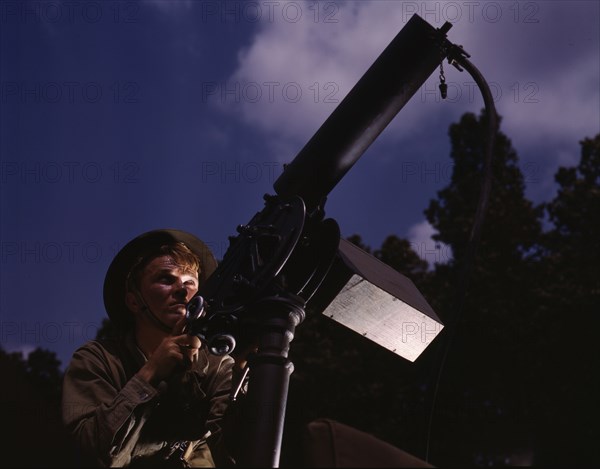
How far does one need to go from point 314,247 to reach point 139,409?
1.01 metres

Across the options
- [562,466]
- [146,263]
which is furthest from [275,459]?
[562,466]

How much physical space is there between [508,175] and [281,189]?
21.3 m

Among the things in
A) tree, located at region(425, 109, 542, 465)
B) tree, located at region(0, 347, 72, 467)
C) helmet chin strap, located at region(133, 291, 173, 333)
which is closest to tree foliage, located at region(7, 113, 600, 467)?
tree, located at region(425, 109, 542, 465)

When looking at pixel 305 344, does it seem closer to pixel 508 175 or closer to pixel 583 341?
pixel 583 341

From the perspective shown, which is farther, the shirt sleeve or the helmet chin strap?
the helmet chin strap

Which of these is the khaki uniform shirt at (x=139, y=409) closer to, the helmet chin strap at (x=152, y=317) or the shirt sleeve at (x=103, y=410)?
the shirt sleeve at (x=103, y=410)

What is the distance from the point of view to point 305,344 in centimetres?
1873

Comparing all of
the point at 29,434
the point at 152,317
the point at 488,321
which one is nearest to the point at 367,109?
the point at 152,317

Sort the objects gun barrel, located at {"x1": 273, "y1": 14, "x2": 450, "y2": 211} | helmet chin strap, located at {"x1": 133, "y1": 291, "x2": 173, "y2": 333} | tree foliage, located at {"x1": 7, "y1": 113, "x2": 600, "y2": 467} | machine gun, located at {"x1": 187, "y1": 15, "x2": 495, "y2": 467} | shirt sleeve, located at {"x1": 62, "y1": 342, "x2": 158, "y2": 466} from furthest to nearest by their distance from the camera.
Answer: tree foliage, located at {"x1": 7, "y1": 113, "x2": 600, "y2": 467}, helmet chin strap, located at {"x1": 133, "y1": 291, "x2": 173, "y2": 333}, gun barrel, located at {"x1": 273, "y1": 14, "x2": 450, "y2": 211}, shirt sleeve, located at {"x1": 62, "y1": 342, "x2": 158, "y2": 466}, machine gun, located at {"x1": 187, "y1": 15, "x2": 495, "y2": 467}

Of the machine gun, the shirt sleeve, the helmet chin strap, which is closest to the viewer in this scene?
the machine gun

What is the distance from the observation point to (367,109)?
2.57 metres

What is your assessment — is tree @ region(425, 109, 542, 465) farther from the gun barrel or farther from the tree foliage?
the gun barrel

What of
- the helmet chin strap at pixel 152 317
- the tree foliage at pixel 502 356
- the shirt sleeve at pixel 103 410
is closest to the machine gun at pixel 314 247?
the shirt sleeve at pixel 103 410

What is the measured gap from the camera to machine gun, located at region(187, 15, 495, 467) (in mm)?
2176
